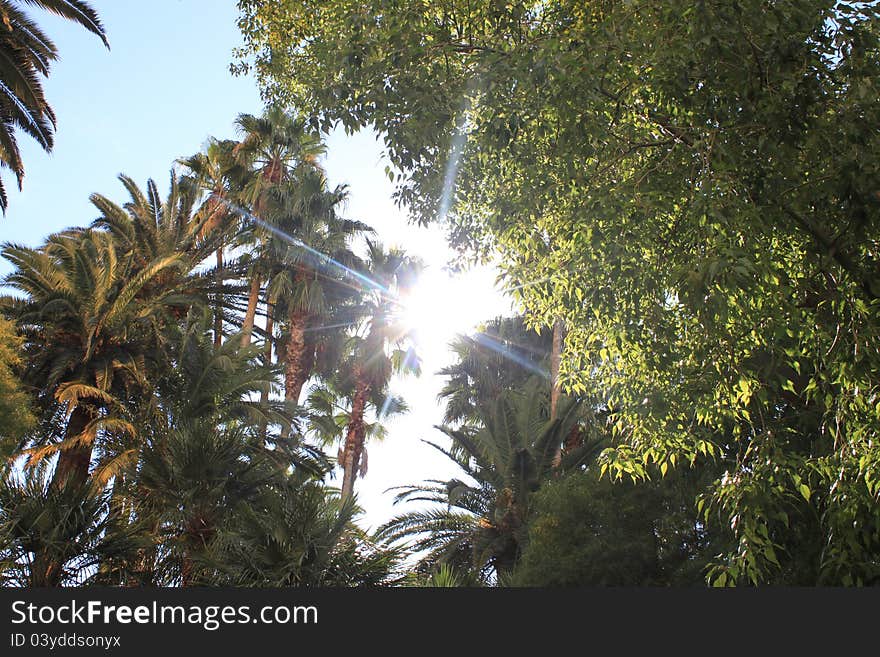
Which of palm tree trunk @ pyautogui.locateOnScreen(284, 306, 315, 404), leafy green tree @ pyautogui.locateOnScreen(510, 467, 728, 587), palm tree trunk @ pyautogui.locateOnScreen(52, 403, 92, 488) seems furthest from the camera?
palm tree trunk @ pyautogui.locateOnScreen(284, 306, 315, 404)

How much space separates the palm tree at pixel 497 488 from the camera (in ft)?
67.9

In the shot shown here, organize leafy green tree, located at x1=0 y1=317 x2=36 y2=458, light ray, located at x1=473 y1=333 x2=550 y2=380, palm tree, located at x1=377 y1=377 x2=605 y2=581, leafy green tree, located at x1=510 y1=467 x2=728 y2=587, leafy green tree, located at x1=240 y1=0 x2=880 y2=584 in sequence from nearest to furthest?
leafy green tree, located at x1=240 y1=0 x2=880 y2=584
leafy green tree, located at x1=0 y1=317 x2=36 y2=458
leafy green tree, located at x1=510 y1=467 x2=728 y2=587
palm tree, located at x1=377 y1=377 x2=605 y2=581
light ray, located at x1=473 y1=333 x2=550 y2=380

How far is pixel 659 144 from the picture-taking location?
4.89 m

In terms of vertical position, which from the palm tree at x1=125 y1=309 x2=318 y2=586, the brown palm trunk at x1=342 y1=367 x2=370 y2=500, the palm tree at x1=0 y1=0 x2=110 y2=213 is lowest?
the palm tree at x1=125 y1=309 x2=318 y2=586

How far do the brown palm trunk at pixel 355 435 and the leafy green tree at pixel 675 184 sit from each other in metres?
19.3

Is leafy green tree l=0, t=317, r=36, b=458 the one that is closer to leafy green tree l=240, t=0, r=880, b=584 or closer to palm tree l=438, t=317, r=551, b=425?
leafy green tree l=240, t=0, r=880, b=584

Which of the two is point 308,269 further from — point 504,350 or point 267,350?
point 504,350

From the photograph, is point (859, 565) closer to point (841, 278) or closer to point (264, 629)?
point (841, 278)

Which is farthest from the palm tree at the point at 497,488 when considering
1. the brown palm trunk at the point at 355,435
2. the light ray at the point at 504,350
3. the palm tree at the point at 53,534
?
the palm tree at the point at 53,534

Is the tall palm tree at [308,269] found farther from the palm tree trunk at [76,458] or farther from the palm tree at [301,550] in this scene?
the palm tree at [301,550]

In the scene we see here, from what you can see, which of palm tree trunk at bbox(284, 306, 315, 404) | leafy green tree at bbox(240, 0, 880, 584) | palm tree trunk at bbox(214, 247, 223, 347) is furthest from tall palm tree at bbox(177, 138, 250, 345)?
leafy green tree at bbox(240, 0, 880, 584)

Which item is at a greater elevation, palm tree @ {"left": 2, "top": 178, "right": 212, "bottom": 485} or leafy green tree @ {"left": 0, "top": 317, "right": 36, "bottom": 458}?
palm tree @ {"left": 2, "top": 178, "right": 212, "bottom": 485}

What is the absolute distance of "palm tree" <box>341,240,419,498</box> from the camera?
88.6 feet

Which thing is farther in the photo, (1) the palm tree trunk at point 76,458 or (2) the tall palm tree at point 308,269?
(2) the tall palm tree at point 308,269
